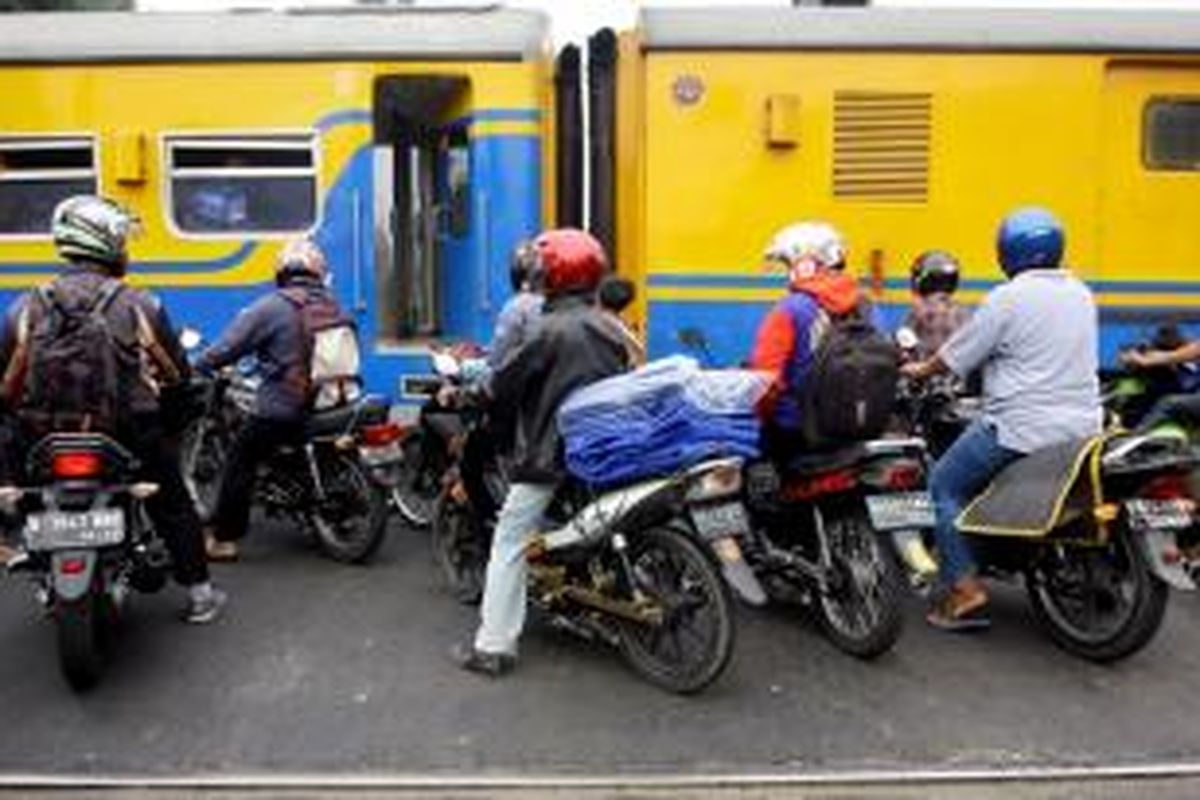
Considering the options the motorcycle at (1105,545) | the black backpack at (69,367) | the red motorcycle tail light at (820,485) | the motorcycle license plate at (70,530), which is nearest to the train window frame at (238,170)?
the black backpack at (69,367)

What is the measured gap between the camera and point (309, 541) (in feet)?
24.6

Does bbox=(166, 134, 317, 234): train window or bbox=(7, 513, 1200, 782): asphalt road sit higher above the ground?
bbox=(166, 134, 317, 234): train window

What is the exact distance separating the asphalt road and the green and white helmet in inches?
61.2

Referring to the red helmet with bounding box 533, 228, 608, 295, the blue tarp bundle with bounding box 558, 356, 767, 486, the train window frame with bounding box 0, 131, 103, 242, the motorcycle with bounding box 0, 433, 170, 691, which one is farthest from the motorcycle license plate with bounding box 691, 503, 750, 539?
the train window frame with bounding box 0, 131, 103, 242

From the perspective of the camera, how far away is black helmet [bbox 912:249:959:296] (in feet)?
23.6

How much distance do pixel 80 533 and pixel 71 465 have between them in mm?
279

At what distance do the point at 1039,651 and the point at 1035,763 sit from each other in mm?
1098

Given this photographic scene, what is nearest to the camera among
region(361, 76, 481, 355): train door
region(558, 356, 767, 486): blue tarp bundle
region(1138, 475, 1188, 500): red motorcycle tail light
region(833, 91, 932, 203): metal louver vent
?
region(558, 356, 767, 486): blue tarp bundle

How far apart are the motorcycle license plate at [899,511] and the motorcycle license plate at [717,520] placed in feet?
1.84

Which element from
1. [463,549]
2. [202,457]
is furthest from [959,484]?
[202,457]

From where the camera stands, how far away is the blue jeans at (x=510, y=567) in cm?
545

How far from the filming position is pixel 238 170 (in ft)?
26.8

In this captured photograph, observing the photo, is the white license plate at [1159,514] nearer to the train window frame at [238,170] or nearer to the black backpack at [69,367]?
the black backpack at [69,367]

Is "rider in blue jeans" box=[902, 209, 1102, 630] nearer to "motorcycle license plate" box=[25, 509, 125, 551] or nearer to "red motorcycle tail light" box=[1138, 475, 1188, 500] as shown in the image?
"red motorcycle tail light" box=[1138, 475, 1188, 500]
